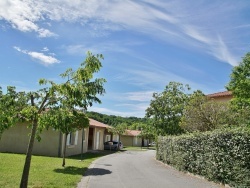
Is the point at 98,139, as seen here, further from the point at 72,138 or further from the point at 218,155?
the point at 218,155

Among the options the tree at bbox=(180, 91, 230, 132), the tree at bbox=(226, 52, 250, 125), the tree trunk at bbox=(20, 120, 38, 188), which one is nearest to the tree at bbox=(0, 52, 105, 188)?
the tree trunk at bbox=(20, 120, 38, 188)

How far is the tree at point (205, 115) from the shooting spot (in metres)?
20.1

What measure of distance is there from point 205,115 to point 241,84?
20.8ft

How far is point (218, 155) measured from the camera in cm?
1288

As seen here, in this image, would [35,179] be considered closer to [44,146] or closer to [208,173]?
[208,173]

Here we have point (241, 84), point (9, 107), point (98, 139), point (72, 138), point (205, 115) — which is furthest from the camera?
point (98, 139)

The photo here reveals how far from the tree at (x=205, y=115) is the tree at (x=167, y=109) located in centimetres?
774

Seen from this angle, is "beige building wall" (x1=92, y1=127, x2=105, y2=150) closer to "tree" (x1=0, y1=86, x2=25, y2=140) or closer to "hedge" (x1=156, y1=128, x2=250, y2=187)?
"hedge" (x1=156, y1=128, x2=250, y2=187)

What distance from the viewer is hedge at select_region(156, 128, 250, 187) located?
11.1 m

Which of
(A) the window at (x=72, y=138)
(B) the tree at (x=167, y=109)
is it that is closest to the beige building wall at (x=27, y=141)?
(A) the window at (x=72, y=138)

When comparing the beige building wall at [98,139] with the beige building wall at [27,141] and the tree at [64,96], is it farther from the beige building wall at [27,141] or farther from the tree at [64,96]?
the tree at [64,96]

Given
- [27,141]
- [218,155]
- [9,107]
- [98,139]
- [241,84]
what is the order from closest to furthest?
1. [9,107]
2. [218,155]
3. [241,84]
4. [27,141]
5. [98,139]

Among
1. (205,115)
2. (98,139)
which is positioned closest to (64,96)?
(205,115)

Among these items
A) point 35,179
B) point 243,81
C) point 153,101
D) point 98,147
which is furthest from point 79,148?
point 35,179
